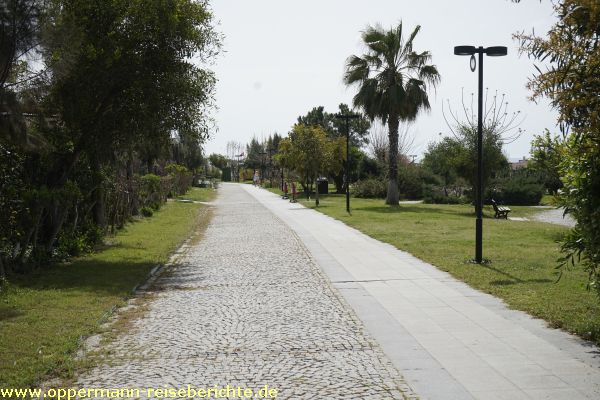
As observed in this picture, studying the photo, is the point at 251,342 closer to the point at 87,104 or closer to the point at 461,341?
the point at 461,341

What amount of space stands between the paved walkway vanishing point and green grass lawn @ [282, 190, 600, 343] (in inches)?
14.3

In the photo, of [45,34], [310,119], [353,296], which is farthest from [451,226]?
[310,119]

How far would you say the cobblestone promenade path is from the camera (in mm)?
5266

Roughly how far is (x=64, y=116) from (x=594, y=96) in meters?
9.85

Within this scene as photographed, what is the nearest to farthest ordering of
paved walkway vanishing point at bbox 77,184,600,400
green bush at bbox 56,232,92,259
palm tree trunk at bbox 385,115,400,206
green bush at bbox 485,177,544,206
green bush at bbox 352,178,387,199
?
paved walkway vanishing point at bbox 77,184,600,400, green bush at bbox 56,232,92,259, palm tree trunk at bbox 385,115,400,206, green bush at bbox 485,177,544,206, green bush at bbox 352,178,387,199

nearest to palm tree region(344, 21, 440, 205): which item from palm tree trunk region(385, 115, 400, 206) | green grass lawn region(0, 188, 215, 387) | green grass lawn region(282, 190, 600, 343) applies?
palm tree trunk region(385, 115, 400, 206)

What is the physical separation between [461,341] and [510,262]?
6.45 meters

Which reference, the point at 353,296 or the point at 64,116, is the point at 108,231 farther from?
the point at 353,296

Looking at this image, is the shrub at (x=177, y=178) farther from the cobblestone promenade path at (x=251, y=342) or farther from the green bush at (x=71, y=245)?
the cobblestone promenade path at (x=251, y=342)

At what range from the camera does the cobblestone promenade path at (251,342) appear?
5266mm

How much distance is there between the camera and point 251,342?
21.7 feet

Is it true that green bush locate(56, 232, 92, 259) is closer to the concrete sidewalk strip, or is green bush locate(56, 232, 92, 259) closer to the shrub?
the concrete sidewalk strip

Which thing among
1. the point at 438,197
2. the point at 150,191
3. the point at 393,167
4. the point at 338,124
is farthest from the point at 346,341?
the point at 338,124

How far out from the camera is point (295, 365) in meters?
5.76
